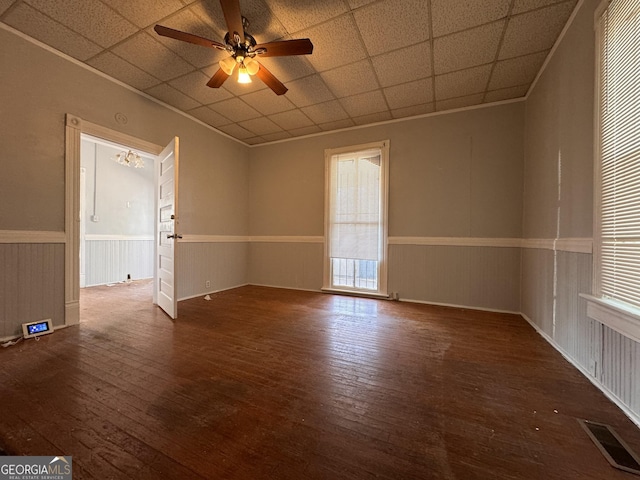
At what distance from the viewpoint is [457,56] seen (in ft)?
8.37

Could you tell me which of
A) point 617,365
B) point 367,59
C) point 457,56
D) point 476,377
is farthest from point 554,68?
point 476,377

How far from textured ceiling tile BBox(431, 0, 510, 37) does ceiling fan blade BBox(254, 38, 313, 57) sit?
1035mm

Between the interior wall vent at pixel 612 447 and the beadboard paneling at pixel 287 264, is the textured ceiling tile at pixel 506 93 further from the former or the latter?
the interior wall vent at pixel 612 447

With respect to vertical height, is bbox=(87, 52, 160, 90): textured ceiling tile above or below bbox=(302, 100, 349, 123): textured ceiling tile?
below

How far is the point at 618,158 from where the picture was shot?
5.07 ft

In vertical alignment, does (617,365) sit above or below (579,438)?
above

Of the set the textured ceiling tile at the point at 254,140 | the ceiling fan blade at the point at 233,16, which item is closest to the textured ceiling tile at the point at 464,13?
the ceiling fan blade at the point at 233,16

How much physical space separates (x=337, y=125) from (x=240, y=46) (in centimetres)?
230

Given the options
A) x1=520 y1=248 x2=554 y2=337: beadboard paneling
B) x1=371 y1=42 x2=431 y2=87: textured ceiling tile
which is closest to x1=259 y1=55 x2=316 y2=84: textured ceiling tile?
x1=371 y1=42 x2=431 y2=87: textured ceiling tile

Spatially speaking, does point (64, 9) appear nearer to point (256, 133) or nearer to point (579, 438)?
point (256, 133)

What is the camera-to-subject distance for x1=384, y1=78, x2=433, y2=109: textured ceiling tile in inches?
121

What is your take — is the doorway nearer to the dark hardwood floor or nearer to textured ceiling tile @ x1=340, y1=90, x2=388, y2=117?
the dark hardwood floor

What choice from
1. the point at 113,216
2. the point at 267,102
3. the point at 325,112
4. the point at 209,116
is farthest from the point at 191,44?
the point at 113,216

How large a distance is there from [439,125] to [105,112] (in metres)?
4.33
